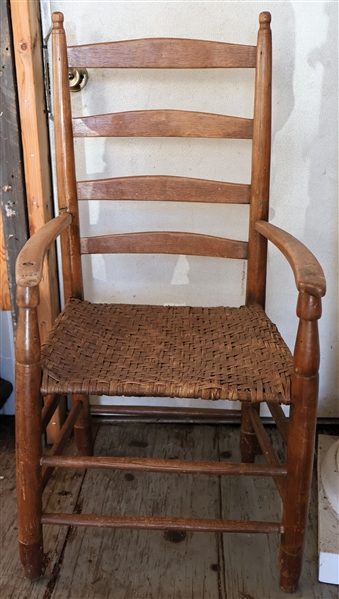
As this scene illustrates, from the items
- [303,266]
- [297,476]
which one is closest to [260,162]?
[303,266]

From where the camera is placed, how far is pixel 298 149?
4.59 feet

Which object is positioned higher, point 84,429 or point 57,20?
point 57,20

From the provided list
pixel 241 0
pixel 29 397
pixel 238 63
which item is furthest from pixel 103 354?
pixel 241 0

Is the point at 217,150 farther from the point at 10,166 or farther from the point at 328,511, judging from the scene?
the point at 328,511

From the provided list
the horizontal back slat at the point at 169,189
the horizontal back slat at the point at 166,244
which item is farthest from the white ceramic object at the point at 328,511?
the horizontal back slat at the point at 169,189

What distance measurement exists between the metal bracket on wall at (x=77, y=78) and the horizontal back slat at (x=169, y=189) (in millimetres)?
262

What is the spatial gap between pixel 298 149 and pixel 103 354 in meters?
0.72

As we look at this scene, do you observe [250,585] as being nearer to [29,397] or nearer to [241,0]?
[29,397]

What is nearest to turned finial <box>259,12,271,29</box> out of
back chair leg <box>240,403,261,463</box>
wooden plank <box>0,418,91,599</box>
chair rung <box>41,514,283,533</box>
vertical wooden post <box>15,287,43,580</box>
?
vertical wooden post <box>15,287,43,580</box>

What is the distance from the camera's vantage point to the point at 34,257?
0.94 m

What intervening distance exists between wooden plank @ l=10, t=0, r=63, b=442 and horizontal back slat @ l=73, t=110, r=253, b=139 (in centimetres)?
14

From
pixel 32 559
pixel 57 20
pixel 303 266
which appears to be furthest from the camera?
pixel 57 20

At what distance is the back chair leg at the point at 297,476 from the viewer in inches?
37.4

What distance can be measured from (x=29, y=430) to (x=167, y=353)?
28 cm
